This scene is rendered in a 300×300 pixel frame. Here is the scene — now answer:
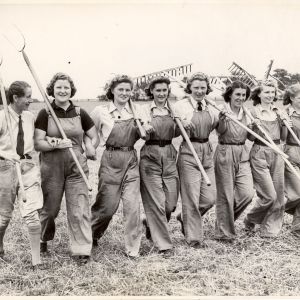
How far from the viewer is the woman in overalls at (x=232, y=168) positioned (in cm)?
604

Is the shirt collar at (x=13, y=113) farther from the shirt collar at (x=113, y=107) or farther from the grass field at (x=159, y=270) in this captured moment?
the grass field at (x=159, y=270)

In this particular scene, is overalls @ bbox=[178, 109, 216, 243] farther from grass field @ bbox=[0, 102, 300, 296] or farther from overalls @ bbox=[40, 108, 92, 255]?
overalls @ bbox=[40, 108, 92, 255]

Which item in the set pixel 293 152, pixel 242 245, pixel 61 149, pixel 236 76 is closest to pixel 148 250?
pixel 242 245

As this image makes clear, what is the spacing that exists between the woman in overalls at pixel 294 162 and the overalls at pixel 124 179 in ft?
7.23

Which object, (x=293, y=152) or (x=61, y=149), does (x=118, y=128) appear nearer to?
(x=61, y=149)

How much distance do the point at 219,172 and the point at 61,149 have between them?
2.06 meters

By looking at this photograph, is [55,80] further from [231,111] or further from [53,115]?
[231,111]

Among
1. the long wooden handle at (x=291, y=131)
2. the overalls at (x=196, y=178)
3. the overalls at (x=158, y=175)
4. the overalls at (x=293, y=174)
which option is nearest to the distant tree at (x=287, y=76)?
the overalls at (x=293, y=174)

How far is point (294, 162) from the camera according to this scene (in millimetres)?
6473

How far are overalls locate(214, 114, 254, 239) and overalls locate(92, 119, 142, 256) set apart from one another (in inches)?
46.5

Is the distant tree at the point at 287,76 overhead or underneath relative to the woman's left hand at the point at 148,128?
underneath

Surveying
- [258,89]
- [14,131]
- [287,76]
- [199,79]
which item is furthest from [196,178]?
[287,76]

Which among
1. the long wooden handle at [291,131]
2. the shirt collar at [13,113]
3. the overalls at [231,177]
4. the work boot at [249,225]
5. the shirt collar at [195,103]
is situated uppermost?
the shirt collar at [13,113]

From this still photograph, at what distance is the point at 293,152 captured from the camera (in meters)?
6.48
